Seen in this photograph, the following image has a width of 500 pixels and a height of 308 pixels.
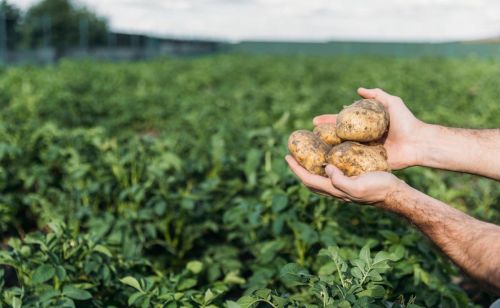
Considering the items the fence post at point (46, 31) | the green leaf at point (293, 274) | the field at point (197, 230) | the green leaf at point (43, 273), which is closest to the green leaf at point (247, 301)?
the field at point (197, 230)

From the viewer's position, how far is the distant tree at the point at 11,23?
19078mm

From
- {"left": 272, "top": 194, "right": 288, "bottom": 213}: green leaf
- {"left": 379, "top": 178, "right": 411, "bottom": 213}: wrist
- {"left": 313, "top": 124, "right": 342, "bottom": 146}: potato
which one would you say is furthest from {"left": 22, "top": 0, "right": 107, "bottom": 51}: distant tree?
{"left": 379, "top": 178, "right": 411, "bottom": 213}: wrist

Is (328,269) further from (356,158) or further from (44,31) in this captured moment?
(44,31)

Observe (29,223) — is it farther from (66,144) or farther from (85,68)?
(85,68)

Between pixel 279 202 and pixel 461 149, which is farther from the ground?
pixel 461 149

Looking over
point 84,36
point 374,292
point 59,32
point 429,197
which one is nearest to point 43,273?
point 374,292

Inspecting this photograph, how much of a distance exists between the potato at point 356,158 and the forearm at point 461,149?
218mm

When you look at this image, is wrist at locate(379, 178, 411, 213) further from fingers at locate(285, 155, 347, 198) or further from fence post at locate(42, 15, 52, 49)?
fence post at locate(42, 15, 52, 49)

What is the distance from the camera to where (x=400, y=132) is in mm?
2627

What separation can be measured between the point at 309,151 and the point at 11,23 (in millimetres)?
19223

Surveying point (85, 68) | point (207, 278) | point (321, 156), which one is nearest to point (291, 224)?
point (321, 156)

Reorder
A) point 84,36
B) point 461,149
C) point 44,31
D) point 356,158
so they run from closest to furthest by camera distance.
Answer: point 356,158, point 461,149, point 44,31, point 84,36

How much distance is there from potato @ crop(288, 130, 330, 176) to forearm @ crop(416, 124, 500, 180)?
43cm

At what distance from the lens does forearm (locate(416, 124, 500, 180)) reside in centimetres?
245
